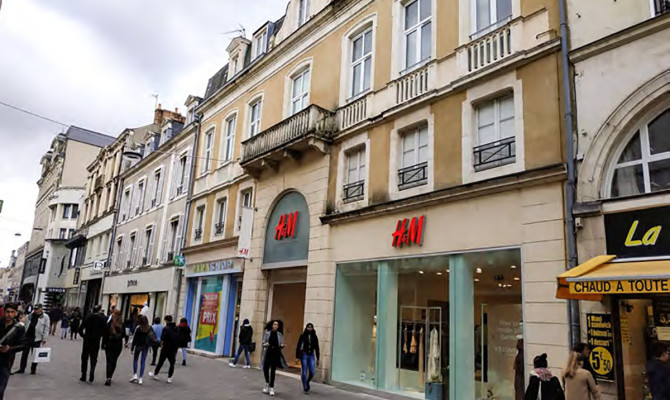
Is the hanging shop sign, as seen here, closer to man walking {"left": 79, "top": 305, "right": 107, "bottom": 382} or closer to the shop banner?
the shop banner

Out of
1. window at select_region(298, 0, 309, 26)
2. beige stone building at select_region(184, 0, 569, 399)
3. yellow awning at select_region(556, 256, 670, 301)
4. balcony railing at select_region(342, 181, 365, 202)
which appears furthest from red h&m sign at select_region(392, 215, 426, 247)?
window at select_region(298, 0, 309, 26)

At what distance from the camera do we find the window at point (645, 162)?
778cm

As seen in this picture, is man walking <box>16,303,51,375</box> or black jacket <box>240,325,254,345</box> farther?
black jacket <box>240,325,254,345</box>

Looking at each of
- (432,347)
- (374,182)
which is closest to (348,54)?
(374,182)

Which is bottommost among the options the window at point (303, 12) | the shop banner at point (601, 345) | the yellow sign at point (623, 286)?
the shop banner at point (601, 345)

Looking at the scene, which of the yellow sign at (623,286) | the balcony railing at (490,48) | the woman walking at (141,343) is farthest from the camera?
the woman walking at (141,343)

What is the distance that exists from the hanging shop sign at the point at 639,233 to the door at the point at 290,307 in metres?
10.6

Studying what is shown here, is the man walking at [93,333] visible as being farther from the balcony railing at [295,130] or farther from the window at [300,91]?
the window at [300,91]

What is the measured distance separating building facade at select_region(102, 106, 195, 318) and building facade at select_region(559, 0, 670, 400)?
60.6 feet

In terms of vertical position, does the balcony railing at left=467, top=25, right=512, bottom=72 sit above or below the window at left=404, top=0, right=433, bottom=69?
below

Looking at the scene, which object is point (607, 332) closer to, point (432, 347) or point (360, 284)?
point (432, 347)

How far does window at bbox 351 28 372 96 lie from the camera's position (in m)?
14.7

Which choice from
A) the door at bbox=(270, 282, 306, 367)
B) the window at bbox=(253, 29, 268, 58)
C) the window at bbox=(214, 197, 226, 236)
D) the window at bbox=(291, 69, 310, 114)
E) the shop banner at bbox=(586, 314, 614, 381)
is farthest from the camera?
the window at bbox=(253, 29, 268, 58)

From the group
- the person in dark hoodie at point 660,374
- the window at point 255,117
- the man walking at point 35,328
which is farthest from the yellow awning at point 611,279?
the window at point 255,117
